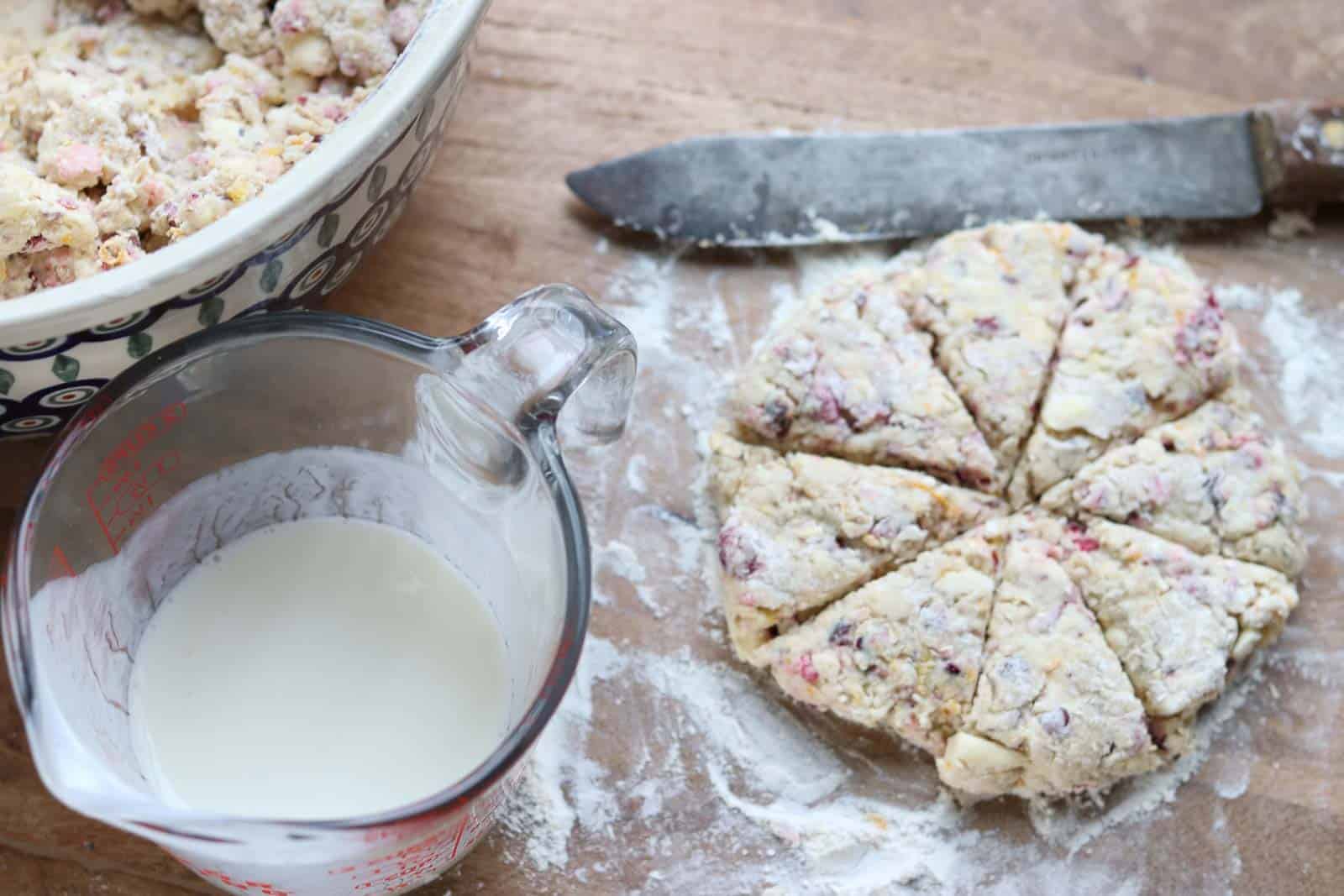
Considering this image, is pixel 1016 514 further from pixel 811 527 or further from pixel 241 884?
pixel 241 884

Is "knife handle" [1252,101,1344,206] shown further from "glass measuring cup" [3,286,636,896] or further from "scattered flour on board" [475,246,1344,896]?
"glass measuring cup" [3,286,636,896]

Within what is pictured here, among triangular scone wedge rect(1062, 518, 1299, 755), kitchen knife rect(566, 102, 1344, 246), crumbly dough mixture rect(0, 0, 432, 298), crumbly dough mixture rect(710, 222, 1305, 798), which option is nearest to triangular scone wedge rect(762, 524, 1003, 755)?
crumbly dough mixture rect(710, 222, 1305, 798)

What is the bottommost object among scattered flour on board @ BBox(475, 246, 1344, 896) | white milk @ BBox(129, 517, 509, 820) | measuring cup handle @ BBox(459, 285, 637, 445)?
scattered flour on board @ BBox(475, 246, 1344, 896)

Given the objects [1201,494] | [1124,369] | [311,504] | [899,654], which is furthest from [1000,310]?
[311,504]

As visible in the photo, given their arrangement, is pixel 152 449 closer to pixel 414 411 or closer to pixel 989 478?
pixel 414 411

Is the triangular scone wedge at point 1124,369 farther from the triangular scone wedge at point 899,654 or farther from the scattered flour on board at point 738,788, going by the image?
the scattered flour on board at point 738,788

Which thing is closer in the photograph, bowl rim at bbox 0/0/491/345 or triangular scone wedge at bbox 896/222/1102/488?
bowl rim at bbox 0/0/491/345

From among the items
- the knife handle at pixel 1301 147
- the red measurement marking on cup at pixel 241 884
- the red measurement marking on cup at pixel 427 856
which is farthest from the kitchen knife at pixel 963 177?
the red measurement marking on cup at pixel 241 884
